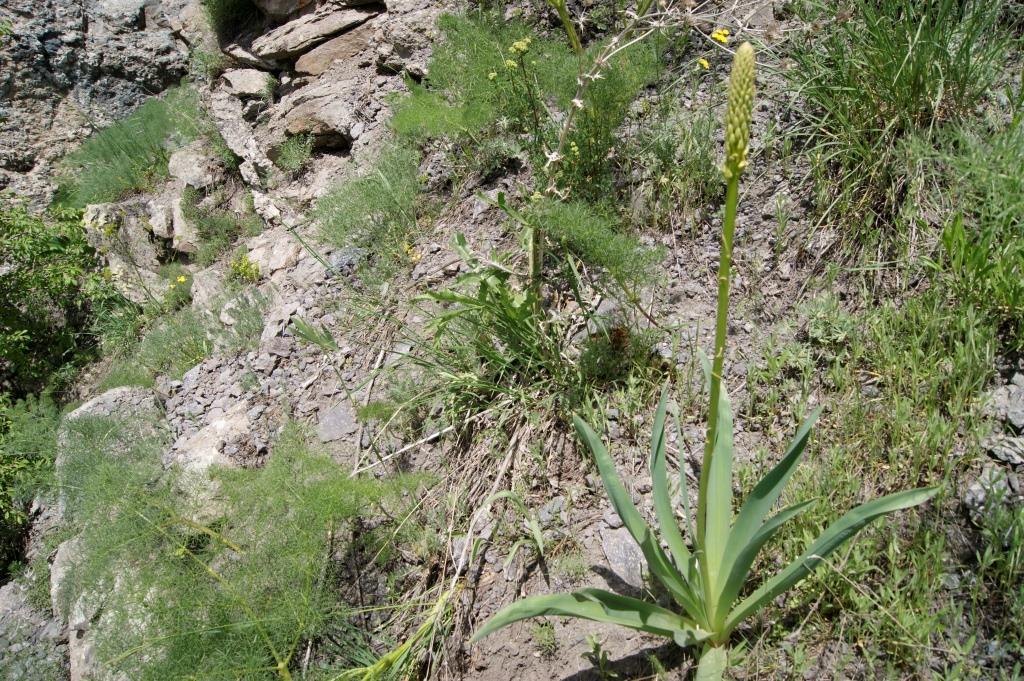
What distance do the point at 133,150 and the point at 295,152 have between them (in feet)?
9.28

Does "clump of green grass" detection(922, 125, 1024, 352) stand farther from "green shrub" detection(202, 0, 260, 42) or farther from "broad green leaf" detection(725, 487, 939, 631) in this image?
"green shrub" detection(202, 0, 260, 42)

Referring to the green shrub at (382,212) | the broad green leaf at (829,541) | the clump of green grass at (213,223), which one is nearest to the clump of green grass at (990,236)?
the broad green leaf at (829,541)

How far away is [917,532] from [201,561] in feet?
8.55

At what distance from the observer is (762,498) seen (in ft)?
6.31

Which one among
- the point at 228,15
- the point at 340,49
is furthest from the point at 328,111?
the point at 228,15

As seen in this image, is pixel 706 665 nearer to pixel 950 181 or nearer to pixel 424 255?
pixel 950 181

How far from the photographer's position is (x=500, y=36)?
13.0 ft

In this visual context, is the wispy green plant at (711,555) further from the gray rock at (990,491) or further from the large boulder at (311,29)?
the large boulder at (311,29)

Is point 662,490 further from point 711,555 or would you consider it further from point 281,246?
point 281,246

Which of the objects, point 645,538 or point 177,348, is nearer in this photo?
point 645,538

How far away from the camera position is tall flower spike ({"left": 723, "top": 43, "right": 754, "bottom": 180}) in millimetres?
1251

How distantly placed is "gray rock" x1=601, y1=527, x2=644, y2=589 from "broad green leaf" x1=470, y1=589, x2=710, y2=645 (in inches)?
14.9

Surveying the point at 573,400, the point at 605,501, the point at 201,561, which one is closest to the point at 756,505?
the point at 605,501

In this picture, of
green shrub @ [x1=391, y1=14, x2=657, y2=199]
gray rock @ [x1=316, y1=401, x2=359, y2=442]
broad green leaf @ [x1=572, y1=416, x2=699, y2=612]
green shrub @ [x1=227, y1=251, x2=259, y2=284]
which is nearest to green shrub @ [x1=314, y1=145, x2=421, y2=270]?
green shrub @ [x1=391, y1=14, x2=657, y2=199]
